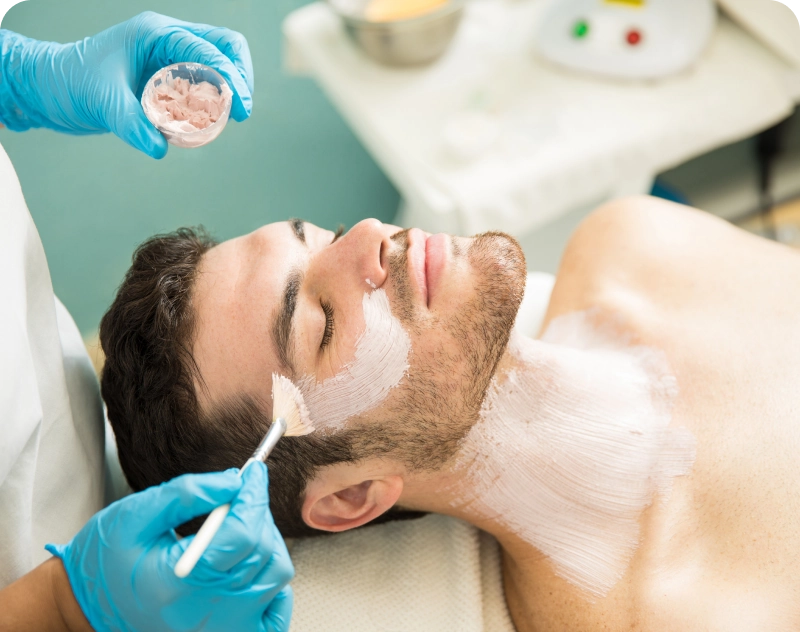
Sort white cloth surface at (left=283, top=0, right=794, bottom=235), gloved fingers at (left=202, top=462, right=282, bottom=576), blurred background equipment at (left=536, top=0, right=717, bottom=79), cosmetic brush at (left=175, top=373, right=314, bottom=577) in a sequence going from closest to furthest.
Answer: gloved fingers at (left=202, top=462, right=282, bottom=576), cosmetic brush at (left=175, top=373, right=314, bottom=577), white cloth surface at (left=283, top=0, right=794, bottom=235), blurred background equipment at (left=536, top=0, right=717, bottom=79)

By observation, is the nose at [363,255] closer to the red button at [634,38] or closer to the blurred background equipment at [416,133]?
the blurred background equipment at [416,133]

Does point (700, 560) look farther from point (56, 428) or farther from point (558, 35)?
point (558, 35)

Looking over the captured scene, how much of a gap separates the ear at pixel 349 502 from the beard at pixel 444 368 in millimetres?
60

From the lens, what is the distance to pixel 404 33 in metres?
2.05

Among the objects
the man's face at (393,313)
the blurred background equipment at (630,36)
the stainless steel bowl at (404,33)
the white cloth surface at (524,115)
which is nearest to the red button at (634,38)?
the blurred background equipment at (630,36)

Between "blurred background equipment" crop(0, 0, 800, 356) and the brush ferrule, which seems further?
"blurred background equipment" crop(0, 0, 800, 356)

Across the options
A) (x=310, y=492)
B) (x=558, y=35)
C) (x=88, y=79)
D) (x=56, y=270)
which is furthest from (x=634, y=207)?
(x=56, y=270)

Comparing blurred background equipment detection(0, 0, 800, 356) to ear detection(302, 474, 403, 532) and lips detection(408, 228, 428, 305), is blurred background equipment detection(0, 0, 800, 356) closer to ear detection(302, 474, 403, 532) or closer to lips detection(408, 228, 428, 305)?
lips detection(408, 228, 428, 305)

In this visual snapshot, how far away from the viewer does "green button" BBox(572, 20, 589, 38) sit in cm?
216

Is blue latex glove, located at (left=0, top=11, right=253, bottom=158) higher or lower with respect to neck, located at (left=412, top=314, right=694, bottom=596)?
higher

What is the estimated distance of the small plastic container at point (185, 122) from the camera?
3.78 feet

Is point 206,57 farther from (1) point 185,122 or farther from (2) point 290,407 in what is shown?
(2) point 290,407

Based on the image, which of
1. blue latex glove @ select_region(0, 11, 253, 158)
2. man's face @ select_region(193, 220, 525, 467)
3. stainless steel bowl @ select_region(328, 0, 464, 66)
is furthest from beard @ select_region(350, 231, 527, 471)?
stainless steel bowl @ select_region(328, 0, 464, 66)

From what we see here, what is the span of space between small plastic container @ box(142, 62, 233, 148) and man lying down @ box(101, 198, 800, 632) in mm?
211
